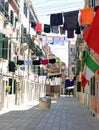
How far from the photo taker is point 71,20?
830 inches

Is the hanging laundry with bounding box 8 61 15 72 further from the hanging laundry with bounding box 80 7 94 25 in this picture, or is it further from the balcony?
the hanging laundry with bounding box 80 7 94 25

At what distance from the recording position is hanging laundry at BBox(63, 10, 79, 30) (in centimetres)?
2056

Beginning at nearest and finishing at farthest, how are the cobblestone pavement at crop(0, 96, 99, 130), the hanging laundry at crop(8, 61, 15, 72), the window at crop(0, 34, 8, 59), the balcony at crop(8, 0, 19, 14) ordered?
1. the cobblestone pavement at crop(0, 96, 99, 130)
2. the window at crop(0, 34, 8, 59)
3. the hanging laundry at crop(8, 61, 15, 72)
4. the balcony at crop(8, 0, 19, 14)

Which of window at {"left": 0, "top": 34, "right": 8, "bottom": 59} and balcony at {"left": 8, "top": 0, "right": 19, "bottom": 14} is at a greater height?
balcony at {"left": 8, "top": 0, "right": 19, "bottom": 14}

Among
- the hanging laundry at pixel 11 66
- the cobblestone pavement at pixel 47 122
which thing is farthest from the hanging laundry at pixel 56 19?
the hanging laundry at pixel 11 66

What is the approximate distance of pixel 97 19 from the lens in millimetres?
11719

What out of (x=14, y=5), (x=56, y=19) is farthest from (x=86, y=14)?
(x=14, y=5)

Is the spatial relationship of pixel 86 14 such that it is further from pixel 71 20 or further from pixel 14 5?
pixel 14 5

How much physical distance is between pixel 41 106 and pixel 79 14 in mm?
14850

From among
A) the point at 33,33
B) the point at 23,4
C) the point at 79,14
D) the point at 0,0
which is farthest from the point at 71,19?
the point at 33,33

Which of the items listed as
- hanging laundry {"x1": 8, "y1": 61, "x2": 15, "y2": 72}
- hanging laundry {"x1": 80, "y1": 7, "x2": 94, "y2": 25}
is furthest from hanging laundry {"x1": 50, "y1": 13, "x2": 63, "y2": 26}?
hanging laundry {"x1": 8, "y1": 61, "x2": 15, "y2": 72}

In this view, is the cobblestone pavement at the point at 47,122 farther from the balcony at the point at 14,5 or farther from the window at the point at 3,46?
the balcony at the point at 14,5

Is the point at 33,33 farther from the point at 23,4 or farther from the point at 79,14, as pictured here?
the point at 79,14

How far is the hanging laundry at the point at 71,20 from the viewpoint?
810 inches
